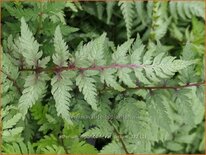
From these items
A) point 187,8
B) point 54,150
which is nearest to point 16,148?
point 54,150

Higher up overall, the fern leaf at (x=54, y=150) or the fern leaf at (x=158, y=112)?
the fern leaf at (x=158, y=112)

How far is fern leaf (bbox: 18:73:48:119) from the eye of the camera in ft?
5.37

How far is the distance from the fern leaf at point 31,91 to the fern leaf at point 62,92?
2.2 inches

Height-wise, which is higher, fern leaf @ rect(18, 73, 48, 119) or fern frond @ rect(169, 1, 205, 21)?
fern frond @ rect(169, 1, 205, 21)

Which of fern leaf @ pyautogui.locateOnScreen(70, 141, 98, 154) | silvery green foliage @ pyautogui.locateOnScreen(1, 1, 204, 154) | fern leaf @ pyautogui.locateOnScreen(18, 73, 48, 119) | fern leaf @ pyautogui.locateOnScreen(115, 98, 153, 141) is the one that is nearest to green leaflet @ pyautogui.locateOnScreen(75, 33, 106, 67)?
silvery green foliage @ pyautogui.locateOnScreen(1, 1, 204, 154)

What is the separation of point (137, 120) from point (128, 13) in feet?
2.05

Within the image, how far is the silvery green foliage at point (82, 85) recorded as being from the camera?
1.69 meters

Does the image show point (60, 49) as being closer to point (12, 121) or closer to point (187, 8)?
point (12, 121)

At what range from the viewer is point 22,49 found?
69.3 inches

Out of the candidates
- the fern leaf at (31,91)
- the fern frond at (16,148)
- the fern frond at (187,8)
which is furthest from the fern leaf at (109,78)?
the fern frond at (187,8)

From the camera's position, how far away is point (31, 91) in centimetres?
166

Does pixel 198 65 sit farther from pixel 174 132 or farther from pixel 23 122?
pixel 23 122

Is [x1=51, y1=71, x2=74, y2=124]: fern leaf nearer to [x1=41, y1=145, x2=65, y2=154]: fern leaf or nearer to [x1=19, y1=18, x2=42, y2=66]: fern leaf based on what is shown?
[x1=19, y1=18, x2=42, y2=66]: fern leaf

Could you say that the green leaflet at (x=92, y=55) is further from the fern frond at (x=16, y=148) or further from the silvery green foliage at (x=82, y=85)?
the fern frond at (x=16, y=148)
